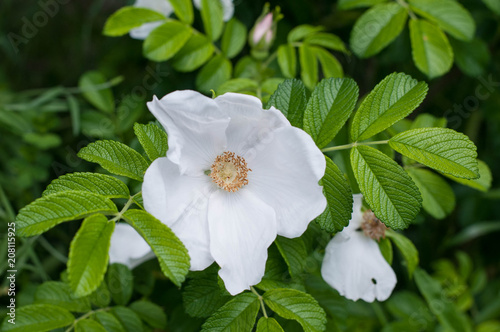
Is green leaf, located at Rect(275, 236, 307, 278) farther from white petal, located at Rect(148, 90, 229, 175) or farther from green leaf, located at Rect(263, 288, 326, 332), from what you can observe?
white petal, located at Rect(148, 90, 229, 175)

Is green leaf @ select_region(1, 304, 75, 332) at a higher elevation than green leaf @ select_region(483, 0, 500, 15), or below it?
below

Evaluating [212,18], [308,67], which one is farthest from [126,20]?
[308,67]

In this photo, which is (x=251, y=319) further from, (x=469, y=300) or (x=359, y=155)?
(x=469, y=300)

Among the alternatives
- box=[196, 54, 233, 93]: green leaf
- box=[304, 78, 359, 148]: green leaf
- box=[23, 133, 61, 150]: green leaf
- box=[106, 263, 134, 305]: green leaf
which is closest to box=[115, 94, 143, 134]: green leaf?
box=[23, 133, 61, 150]: green leaf

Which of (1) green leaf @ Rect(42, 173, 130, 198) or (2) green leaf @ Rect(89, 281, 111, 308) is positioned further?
(2) green leaf @ Rect(89, 281, 111, 308)

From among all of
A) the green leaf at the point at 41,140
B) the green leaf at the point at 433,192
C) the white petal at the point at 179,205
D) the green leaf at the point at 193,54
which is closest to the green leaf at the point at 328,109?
the white petal at the point at 179,205

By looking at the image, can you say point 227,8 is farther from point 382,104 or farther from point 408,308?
point 408,308

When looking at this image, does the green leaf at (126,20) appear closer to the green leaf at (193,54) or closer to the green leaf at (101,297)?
the green leaf at (193,54)
